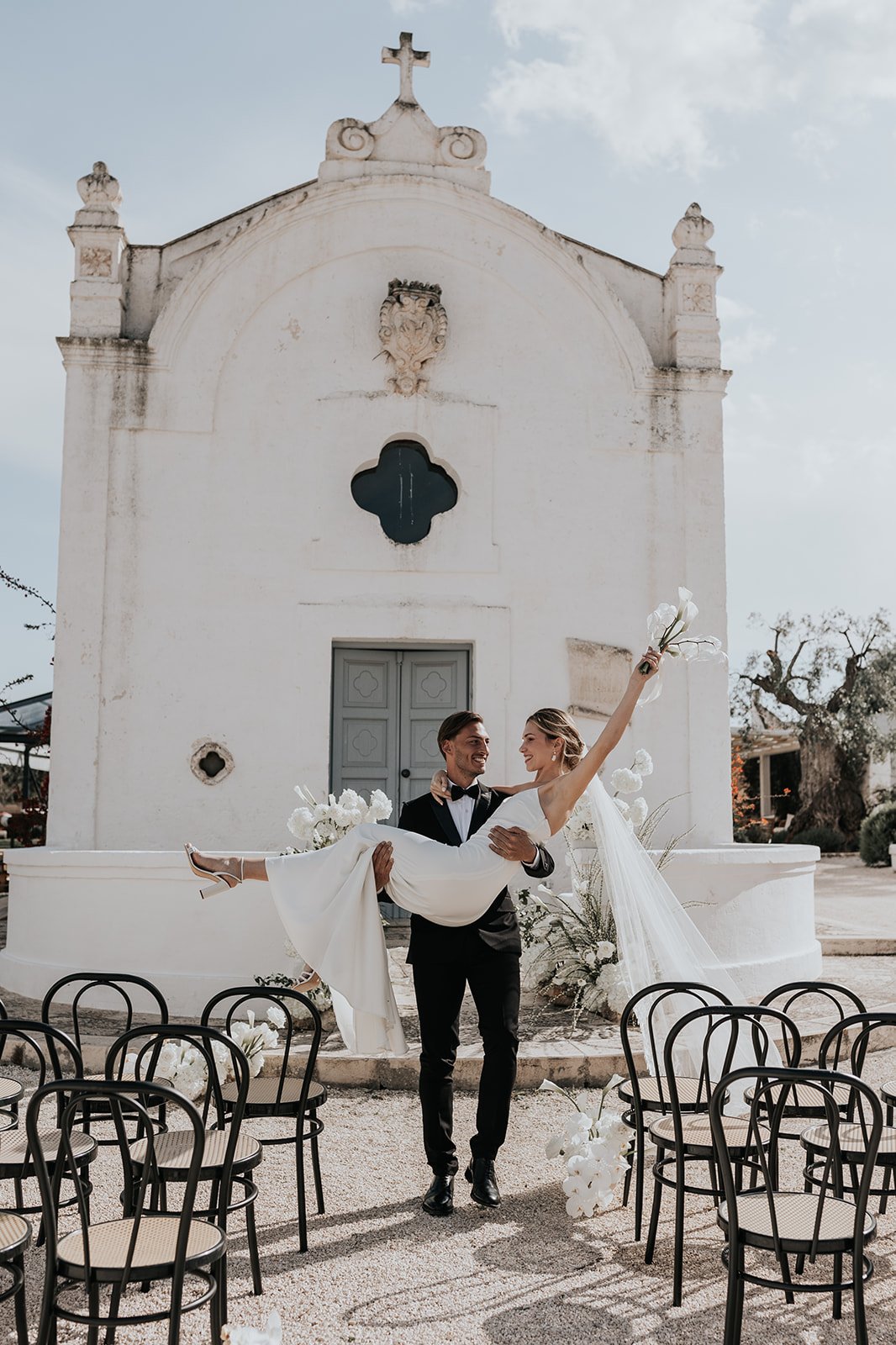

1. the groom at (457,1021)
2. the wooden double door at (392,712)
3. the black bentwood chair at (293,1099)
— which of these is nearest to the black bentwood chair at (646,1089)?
the groom at (457,1021)

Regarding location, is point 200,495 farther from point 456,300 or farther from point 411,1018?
point 411,1018

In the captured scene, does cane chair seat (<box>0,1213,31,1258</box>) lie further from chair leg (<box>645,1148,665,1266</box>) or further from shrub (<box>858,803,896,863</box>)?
shrub (<box>858,803,896,863</box>)

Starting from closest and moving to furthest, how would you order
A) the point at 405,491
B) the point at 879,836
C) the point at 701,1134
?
the point at 701,1134 → the point at 405,491 → the point at 879,836

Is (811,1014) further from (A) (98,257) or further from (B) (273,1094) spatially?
(A) (98,257)

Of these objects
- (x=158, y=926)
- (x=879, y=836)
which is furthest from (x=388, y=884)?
(x=879, y=836)

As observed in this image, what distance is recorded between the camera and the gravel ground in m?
3.65

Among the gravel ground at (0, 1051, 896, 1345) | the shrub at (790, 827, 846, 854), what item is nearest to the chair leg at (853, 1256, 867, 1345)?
the gravel ground at (0, 1051, 896, 1345)

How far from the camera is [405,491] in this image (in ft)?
34.5

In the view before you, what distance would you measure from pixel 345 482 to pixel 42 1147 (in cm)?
740

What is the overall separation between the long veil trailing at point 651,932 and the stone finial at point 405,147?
303 inches

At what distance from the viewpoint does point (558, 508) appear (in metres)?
10.5

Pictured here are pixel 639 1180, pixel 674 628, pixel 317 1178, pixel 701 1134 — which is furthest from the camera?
pixel 674 628

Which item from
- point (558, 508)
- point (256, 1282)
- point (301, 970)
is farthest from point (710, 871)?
point (256, 1282)

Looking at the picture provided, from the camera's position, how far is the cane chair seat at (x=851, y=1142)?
13.3 feet
